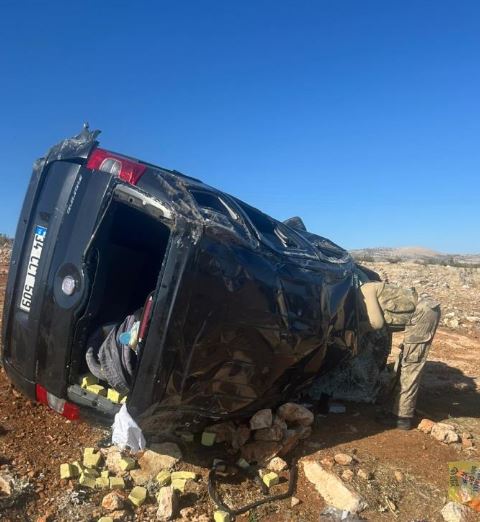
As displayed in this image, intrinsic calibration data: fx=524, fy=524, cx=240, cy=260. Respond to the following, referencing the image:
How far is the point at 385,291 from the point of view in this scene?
181 inches

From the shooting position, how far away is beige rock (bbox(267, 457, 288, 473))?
3.48m

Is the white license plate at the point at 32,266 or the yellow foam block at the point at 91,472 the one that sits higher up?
the white license plate at the point at 32,266

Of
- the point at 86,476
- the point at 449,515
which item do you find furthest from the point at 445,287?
the point at 86,476

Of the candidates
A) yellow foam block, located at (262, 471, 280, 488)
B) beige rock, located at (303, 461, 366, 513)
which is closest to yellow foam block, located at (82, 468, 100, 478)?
yellow foam block, located at (262, 471, 280, 488)

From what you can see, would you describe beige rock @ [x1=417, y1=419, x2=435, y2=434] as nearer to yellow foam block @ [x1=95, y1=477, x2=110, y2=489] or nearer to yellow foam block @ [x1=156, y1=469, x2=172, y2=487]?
yellow foam block @ [x1=156, y1=469, x2=172, y2=487]

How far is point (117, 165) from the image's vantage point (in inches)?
118

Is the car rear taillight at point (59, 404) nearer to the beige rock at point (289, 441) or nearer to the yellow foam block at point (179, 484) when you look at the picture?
the yellow foam block at point (179, 484)

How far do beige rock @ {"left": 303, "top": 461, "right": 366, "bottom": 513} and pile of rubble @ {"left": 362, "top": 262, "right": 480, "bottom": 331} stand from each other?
23.5ft

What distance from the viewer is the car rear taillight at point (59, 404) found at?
3.12 meters

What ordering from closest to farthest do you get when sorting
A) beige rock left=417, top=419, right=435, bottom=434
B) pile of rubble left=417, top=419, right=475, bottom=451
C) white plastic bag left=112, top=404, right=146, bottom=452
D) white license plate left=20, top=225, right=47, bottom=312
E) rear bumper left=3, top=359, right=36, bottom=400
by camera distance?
white plastic bag left=112, top=404, right=146, bottom=452 → white license plate left=20, top=225, right=47, bottom=312 → rear bumper left=3, top=359, right=36, bottom=400 → pile of rubble left=417, top=419, right=475, bottom=451 → beige rock left=417, top=419, right=435, bottom=434

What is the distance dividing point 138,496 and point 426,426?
2.57m

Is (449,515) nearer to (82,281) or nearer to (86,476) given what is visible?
(86,476)

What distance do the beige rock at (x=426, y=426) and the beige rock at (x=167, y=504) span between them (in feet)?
7.73

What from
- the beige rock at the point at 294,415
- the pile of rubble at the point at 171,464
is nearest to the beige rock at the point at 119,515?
the pile of rubble at the point at 171,464
